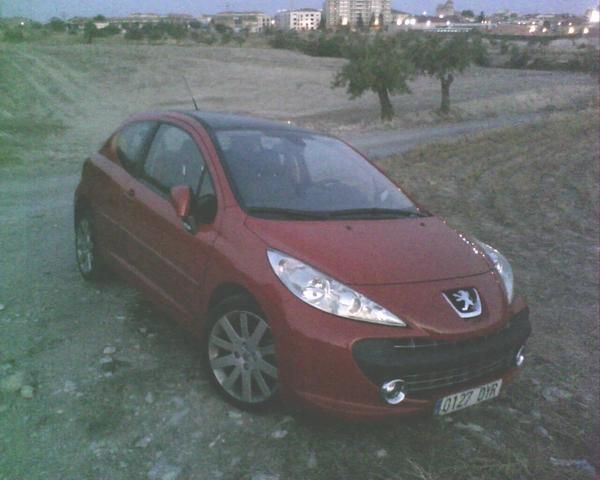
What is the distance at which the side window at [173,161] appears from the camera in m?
4.20

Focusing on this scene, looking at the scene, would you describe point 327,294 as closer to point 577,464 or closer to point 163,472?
point 163,472

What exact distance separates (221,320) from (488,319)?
1.35 m

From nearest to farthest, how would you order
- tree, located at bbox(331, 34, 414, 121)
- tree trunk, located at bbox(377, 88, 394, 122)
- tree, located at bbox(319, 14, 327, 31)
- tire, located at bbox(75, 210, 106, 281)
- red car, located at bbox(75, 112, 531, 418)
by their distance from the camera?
red car, located at bbox(75, 112, 531, 418)
tire, located at bbox(75, 210, 106, 281)
tree trunk, located at bbox(377, 88, 394, 122)
tree, located at bbox(331, 34, 414, 121)
tree, located at bbox(319, 14, 327, 31)

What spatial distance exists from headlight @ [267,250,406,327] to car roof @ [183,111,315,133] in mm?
1396

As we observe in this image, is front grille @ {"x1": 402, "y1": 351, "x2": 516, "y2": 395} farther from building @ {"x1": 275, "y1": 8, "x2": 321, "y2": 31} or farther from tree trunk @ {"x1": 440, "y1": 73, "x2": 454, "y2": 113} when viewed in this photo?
building @ {"x1": 275, "y1": 8, "x2": 321, "y2": 31}

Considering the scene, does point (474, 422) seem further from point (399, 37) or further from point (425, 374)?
point (399, 37)

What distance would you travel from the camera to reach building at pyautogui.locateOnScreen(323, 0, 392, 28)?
4456 cm

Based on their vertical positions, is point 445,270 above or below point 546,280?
above

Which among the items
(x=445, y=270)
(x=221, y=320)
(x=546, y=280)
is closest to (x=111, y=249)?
(x=221, y=320)

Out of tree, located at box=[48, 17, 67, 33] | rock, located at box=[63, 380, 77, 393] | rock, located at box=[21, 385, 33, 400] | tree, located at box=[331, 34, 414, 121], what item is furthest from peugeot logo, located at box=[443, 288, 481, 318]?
tree, located at box=[331, 34, 414, 121]

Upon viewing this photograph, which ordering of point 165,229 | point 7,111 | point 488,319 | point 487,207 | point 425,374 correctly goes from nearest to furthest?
point 425,374 → point 488,319 → point 165,229 → point 487,207 → point 7,111

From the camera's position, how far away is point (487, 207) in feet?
30.4

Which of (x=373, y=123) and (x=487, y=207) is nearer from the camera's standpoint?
(x=487, y=207)

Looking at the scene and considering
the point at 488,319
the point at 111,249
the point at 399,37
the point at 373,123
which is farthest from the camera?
the point at 399,37
